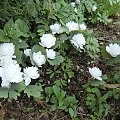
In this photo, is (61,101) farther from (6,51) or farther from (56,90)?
(6,51)

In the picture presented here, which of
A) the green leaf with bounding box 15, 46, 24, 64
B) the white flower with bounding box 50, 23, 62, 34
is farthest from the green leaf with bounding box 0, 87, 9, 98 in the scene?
the white flower with bounding box 50, 23, 62, 34

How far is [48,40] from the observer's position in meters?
2.55

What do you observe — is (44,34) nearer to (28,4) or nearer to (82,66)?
(28,4)

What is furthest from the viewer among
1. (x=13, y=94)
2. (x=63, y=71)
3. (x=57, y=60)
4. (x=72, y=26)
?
(x=72, y=26)

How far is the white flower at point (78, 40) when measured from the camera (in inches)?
104

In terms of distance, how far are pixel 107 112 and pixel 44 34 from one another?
2.51 feet

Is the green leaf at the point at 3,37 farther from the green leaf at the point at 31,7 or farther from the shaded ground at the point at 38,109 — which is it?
the shaded ground at the point at 38,109

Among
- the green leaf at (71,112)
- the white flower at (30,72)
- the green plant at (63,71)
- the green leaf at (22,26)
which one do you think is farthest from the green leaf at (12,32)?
the green leaf at (71,112)

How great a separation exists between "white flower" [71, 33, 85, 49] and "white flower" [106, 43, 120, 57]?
0.68ft

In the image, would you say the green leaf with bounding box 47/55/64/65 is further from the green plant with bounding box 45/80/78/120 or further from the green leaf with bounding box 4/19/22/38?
the green leaf with bounding box 4/19/22/38

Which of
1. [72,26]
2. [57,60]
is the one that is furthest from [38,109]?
[72,26]

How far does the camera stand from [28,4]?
259 cm

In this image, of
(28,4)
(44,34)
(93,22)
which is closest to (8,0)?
(28,4)

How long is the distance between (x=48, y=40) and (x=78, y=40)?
254 mm
